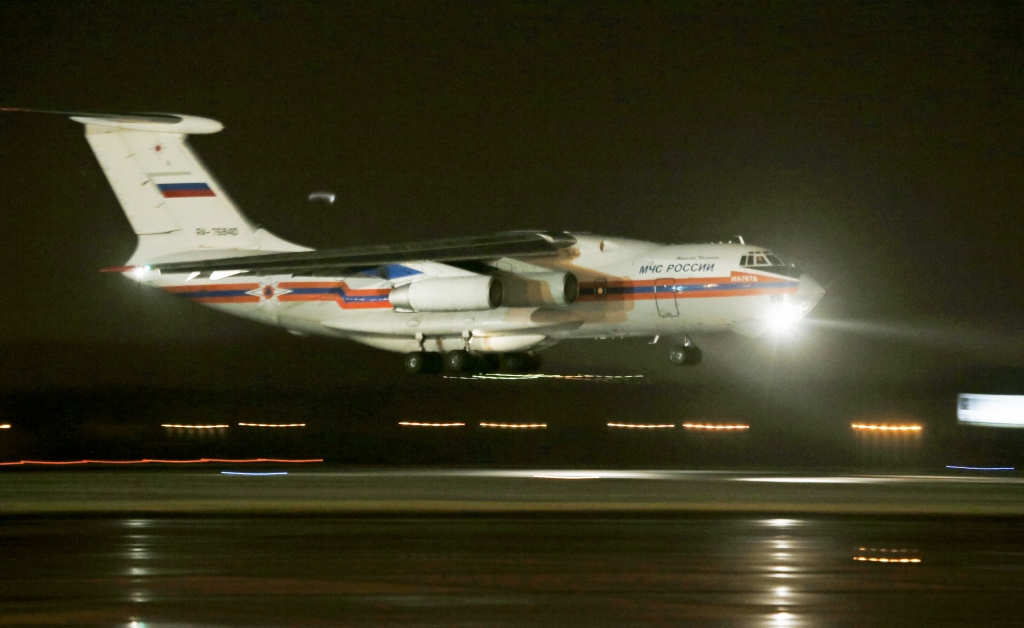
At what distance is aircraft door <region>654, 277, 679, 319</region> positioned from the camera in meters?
26.1

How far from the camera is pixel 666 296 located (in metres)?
26.2

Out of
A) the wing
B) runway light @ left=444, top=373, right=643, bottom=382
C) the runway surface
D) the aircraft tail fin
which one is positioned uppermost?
the aircraft tail fin

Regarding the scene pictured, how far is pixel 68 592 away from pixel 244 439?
19893 mm

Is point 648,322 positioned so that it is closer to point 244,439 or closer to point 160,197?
point 244,439

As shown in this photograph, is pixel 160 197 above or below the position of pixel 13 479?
above

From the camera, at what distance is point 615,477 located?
2041 centimetres

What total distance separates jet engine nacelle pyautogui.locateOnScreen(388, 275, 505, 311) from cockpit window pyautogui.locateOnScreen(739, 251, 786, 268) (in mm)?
5234

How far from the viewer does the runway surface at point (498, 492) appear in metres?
14.9

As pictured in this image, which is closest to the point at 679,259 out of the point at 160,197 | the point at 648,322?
the point at 648,322

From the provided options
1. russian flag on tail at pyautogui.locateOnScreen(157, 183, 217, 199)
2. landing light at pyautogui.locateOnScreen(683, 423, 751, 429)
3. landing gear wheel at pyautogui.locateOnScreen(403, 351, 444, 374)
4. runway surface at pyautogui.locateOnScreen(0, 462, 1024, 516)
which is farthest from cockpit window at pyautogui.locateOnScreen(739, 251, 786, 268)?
russian flag on tail at pyautogui.locateOnScreen(157, 183, 217, 199)

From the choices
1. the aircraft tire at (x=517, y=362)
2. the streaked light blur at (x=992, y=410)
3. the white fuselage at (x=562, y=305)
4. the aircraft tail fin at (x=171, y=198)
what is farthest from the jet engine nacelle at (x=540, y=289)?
the streaked light blur at (x=992, y=410)

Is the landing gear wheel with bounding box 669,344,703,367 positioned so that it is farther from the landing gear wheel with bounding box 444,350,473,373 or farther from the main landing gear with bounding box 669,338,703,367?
the landing gear wheel with bounding box 444,350,473,373

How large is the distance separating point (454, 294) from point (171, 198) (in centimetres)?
874

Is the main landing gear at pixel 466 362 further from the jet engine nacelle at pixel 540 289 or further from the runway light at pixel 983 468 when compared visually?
the runway light at pixel 983 468
